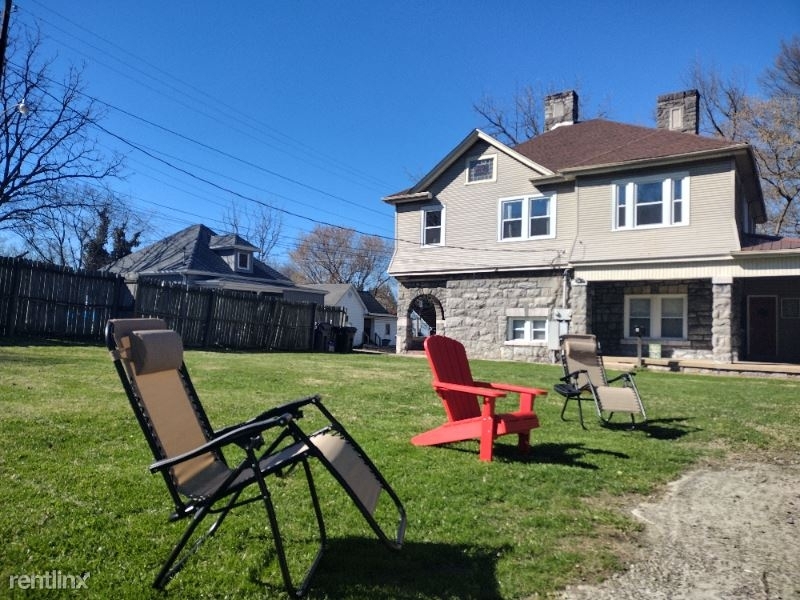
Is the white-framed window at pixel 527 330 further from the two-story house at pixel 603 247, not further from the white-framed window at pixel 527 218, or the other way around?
the white-framed window at pixel 527 218

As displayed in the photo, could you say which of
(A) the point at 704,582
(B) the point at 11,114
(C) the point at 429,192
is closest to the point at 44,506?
(A) the point at 704,582

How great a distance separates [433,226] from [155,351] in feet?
63.9

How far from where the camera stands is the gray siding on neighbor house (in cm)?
1959

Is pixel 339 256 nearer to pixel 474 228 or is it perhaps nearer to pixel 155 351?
pixel 474 228

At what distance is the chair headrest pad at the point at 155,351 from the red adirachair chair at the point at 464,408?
2679mm

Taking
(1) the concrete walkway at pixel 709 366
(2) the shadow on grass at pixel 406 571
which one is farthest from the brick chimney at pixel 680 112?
(2) the shadow on grass at pixel 406 571

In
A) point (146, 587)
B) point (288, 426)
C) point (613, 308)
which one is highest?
point (613, 308)

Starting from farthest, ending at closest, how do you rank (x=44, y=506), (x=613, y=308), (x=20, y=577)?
(x=613, y=308) < (x=44, y=506) < (x=20, y=577)

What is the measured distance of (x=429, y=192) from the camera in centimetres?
2222

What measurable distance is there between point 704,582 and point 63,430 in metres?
5.01

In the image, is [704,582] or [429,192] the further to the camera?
[429,192]

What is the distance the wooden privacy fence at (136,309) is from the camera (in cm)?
1505

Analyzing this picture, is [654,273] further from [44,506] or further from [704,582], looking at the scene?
[44,506]

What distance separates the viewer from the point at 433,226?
73.3ft
